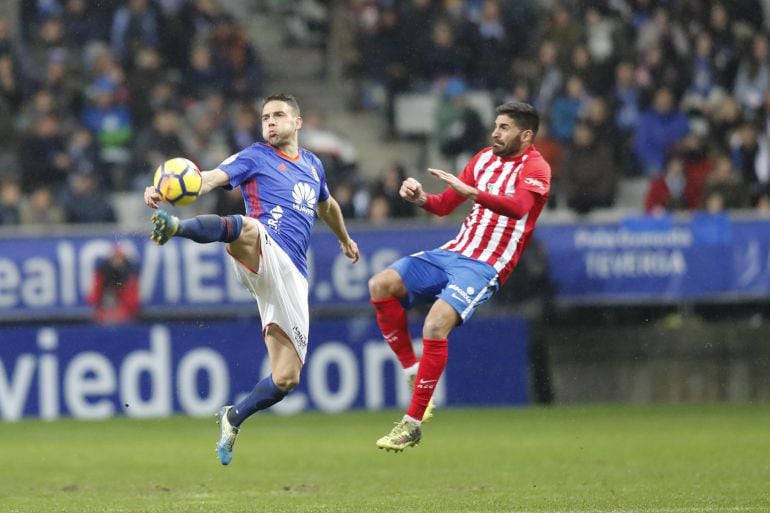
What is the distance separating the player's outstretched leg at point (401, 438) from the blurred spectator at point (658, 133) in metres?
Result: 10.2

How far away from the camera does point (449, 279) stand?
10.2 meters

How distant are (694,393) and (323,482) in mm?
7630

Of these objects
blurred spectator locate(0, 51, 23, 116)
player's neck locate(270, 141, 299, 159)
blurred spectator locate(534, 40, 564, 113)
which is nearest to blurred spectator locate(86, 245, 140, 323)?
blurred spectator locate(0, 51, 23, 116)

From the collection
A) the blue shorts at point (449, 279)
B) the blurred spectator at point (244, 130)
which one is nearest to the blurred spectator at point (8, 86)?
the blurred spectator at point (244, 130)

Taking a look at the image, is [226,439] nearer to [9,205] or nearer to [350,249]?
[350,249]

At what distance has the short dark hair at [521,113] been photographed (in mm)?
10086

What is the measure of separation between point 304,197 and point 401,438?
171 cm

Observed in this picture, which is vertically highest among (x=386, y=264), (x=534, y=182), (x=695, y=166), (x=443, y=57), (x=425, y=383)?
(x=443, y=57)

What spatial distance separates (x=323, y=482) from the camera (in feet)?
35.9

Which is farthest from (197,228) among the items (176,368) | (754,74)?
(754,74)

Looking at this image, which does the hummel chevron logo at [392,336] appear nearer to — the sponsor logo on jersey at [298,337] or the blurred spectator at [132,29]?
the sponsor logo on jersey at [298,337]

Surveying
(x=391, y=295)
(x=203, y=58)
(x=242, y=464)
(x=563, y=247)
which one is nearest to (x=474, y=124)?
(x=563, y=247)

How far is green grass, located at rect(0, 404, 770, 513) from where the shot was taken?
964 centimetres

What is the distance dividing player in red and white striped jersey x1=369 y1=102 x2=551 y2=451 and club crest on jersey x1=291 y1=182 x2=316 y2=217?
2.33 ft
